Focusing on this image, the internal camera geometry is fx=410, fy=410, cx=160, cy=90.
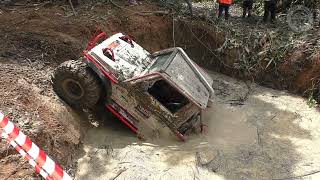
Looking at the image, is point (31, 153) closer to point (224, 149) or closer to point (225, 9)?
point (224, 149)

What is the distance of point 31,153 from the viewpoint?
18.1ft

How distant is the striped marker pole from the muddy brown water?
1310mm

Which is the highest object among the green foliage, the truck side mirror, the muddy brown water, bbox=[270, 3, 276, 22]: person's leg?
the truck side mirror

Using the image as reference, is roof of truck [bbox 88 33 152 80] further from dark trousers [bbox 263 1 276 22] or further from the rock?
dark trousers [bbox 263 1 276 22]

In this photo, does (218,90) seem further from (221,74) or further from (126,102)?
(126,102)

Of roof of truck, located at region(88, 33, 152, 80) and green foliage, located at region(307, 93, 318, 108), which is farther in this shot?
green foliage, located at region(307, 93, 318, 108)

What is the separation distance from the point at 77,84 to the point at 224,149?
307cm

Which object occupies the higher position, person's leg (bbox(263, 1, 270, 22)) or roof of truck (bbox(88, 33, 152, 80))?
roof of truck (bbox(88, 33, 152, 80))

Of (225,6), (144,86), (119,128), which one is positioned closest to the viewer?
(144,86)

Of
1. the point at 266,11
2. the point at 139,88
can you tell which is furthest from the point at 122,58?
the point at 266,11

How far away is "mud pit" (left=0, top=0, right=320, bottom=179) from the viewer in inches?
270

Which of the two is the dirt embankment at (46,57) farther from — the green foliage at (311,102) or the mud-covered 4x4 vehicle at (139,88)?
the green foliage at (311,102)

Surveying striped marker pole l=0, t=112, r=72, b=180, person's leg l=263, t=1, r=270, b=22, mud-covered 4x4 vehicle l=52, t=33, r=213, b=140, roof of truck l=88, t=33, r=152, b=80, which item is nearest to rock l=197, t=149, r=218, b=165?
mud-covered 4x4 vehicle l=52, t=33, r=213, b=140

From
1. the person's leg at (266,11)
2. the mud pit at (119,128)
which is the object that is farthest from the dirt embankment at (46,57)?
the person's leg at (266,11)
